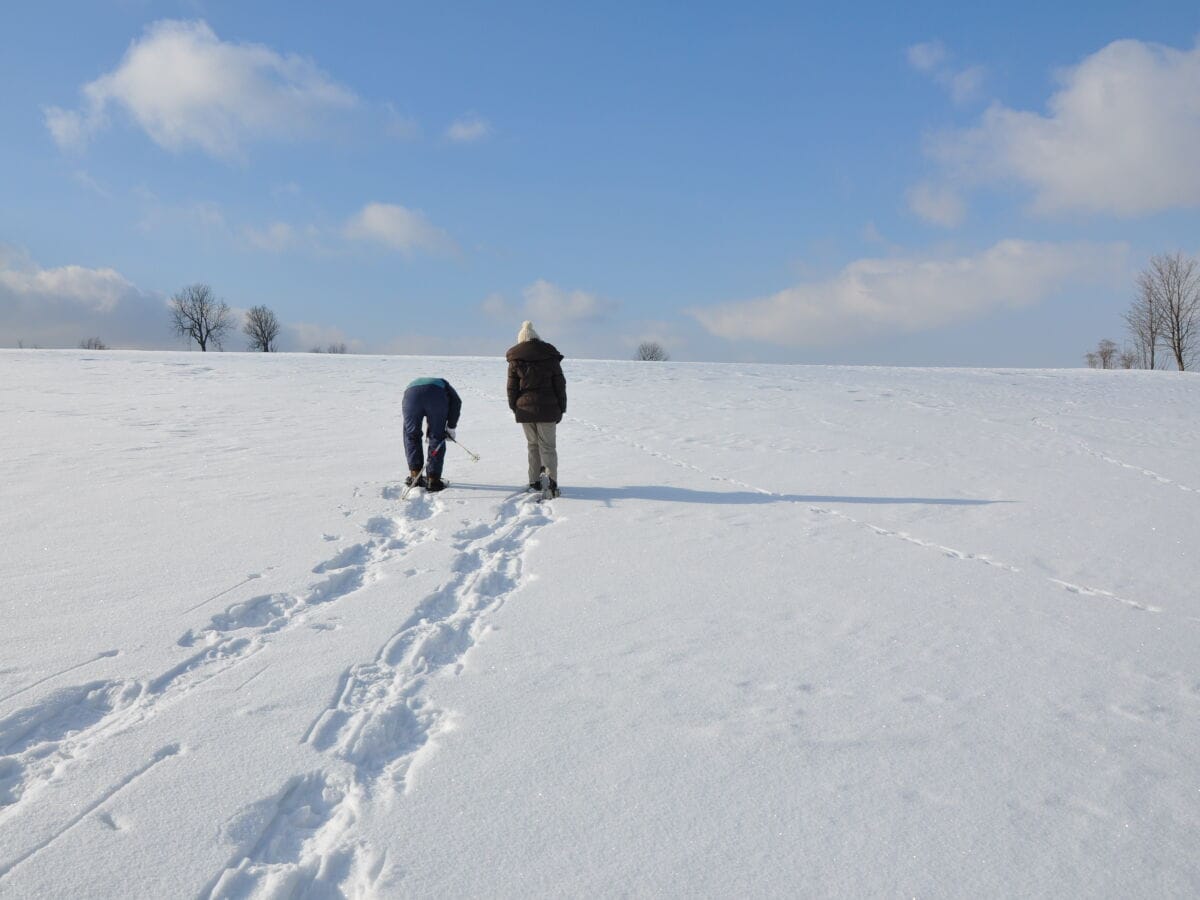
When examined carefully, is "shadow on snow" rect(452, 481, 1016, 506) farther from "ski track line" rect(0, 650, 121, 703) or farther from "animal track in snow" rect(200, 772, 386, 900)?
"animal track in snow" rect(200, 772, 386, 900)

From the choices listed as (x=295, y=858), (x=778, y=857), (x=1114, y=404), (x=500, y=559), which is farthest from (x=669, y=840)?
(x=1114, y=404)

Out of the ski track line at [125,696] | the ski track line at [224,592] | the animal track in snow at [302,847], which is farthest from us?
the ski track line at [224,592]

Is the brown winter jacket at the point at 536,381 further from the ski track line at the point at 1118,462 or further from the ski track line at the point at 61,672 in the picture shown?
the ski track line at the point at 1118,462

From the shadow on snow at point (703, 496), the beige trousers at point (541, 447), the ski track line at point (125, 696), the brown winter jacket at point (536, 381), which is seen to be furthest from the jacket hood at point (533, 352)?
the ski track line at point (125, 696)

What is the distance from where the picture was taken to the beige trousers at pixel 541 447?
8297 millimetres

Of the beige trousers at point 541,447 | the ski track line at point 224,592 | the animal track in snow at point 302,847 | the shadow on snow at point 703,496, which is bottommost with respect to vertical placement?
the animal track in snow at point 302,847

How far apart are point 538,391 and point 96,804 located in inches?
238

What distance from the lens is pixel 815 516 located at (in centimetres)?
770

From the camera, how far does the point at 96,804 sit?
2.73 m

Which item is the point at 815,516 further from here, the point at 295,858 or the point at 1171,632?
the point at 295,858

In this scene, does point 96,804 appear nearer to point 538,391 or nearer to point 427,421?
point 427,421

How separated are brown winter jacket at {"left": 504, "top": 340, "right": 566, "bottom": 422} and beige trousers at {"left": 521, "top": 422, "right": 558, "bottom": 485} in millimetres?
96

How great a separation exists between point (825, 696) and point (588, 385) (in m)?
18.3

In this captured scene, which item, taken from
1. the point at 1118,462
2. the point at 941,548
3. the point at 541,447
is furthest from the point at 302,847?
the point at 1118,462
